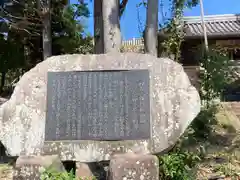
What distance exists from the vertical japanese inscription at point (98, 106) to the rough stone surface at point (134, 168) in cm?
37

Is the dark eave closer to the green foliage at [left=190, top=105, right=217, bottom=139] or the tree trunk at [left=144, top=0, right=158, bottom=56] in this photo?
the green foliage at [left=190, top=105, right=217, bottom=139]

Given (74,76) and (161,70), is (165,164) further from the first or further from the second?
(74,76)

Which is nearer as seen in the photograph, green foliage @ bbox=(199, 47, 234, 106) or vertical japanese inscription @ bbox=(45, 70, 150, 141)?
vertical japanese inscription @ bbox=(45, 70, 150, 141)

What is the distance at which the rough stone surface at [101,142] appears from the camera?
3842 mm

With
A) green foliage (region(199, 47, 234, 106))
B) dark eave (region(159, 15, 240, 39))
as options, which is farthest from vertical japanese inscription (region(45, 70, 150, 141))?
dark eave (region(159, 15, 240, 39))

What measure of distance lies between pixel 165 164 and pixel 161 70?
3.68 feet

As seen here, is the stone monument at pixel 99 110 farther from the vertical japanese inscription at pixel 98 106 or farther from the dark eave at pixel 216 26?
the dark eave at pixel 216 26

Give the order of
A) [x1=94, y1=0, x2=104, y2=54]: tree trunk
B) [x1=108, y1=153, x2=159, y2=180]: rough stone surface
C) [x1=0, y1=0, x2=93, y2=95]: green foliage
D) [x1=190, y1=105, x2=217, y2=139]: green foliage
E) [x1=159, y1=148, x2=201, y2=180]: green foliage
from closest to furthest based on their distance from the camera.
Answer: [x1=108, y1=153, x2=159, y2=180]: rough stone surface, [x1=159, y1=148, x2=201, y2=180]: green foliage, [x1=190, y1=105, x2=217, y2=139]: green foliage, [x1=94, y1=0, x2=104, y2=54]: tree trunk, [x1=0, y1=0, x2=93, y2=95]: green foliage

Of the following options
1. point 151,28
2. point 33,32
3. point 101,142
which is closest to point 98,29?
point 151,28

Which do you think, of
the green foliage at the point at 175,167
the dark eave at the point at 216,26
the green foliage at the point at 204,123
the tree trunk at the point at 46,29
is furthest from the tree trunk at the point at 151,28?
the dark eave at the point at 216,26

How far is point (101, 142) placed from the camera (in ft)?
12.7

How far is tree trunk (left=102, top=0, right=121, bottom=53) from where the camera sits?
585 centimetres

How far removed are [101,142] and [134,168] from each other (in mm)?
559

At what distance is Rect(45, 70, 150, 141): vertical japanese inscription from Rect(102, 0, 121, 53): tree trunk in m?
1.75
